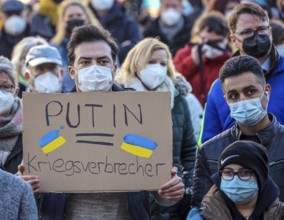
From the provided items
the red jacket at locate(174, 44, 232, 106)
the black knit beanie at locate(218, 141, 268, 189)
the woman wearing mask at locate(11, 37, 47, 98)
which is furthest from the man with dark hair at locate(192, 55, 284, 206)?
the red jacket at locate(174, 44, 232, 106)

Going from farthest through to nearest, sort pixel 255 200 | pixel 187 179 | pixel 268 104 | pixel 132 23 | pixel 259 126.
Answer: pixel 132 23 < pixel 187 179 < pixel 268 104 < pixel 259 126 < pixel 255 200

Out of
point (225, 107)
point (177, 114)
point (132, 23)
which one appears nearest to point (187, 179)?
point (177, 114)

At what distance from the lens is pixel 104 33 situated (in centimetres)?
719

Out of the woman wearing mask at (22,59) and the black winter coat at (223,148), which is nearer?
the black winter coat at (223,148)

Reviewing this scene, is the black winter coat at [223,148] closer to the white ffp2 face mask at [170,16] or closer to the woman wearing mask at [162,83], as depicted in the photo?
the woman wearing mask at [162,83]

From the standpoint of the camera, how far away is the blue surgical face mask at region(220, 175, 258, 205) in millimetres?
6559

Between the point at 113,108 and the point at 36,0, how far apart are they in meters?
9.64

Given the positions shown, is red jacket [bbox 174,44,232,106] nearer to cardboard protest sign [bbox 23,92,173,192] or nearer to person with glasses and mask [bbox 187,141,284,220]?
Answer: cardboard protest sign [bbox 23,92,173,192]

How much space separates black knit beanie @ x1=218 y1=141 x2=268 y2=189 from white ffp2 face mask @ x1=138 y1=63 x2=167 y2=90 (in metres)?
2.32

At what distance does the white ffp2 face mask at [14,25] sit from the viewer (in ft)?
43.7

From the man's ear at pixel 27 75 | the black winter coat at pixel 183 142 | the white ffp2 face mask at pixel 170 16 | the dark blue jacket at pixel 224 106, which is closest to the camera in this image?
the dark blue jacket at pixel 224 106

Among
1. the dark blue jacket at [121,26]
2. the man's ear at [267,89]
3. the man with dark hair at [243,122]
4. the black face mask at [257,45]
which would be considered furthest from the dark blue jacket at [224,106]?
the dark blue jacket at [121,26]

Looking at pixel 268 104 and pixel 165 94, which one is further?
pixel 268 104

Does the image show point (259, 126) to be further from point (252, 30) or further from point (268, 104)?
point (252, 30)
